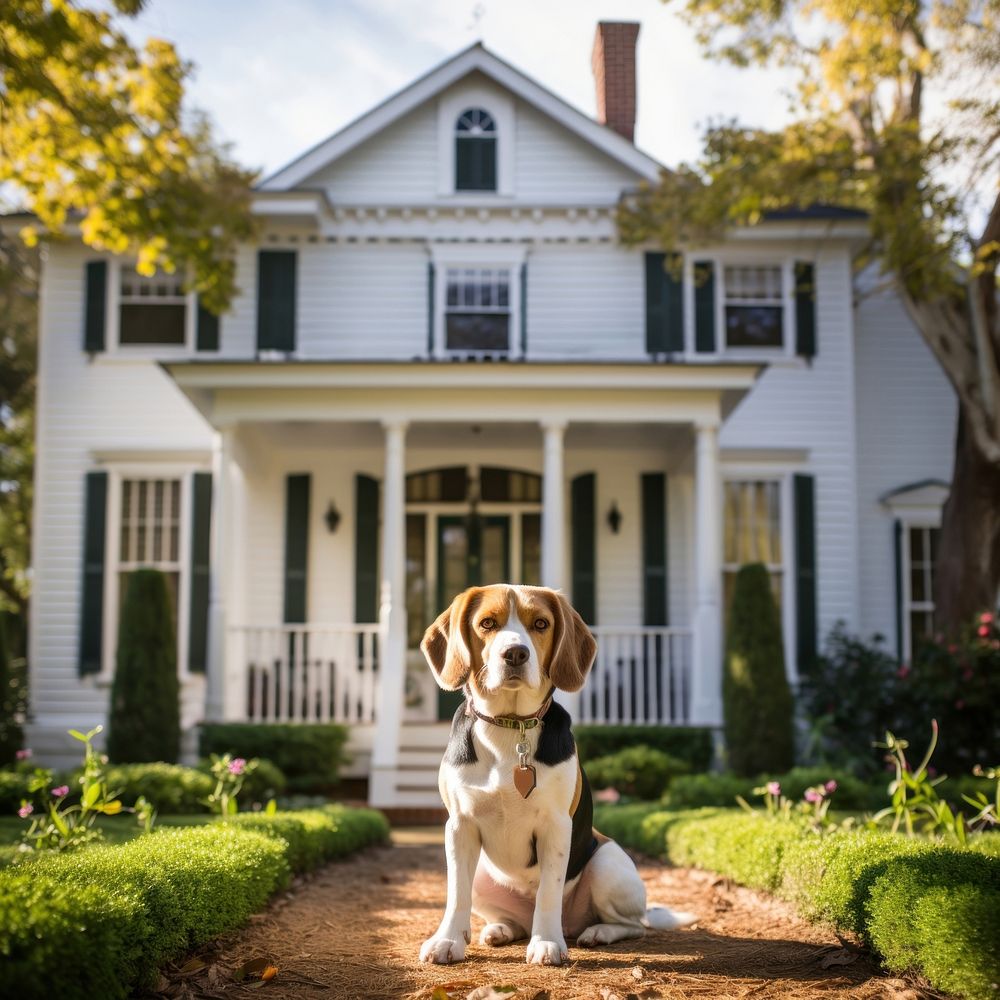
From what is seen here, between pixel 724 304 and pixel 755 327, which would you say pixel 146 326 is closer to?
pixel 724 304

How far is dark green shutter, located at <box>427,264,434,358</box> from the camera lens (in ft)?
48.6

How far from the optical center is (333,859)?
790 cm

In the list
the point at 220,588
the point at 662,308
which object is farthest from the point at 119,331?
the point at 662,308

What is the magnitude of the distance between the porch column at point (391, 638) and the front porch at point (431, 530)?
2 centimetres

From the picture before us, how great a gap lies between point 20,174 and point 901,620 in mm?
11778

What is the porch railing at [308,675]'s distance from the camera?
12289 millimetres

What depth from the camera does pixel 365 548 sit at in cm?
1443

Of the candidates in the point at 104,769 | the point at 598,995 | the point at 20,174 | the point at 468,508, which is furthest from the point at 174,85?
the point at 598,995

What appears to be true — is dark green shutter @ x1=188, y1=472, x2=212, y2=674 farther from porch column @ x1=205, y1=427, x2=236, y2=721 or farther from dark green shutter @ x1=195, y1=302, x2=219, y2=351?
dark green shutter @ x1=195, y1=302, x2=219, y2=351

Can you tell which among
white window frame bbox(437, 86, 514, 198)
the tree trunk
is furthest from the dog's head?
white window frame bbox(437, 86, 514, 198)

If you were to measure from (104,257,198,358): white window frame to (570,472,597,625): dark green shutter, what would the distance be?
5.37m

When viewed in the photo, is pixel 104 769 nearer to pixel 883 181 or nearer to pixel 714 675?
pixel 714 675

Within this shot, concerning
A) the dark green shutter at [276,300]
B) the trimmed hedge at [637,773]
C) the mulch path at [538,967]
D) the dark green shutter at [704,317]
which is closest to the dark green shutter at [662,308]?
the dark green shutter at [704,317]

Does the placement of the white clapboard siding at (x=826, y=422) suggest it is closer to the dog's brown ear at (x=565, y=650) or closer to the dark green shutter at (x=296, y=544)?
the dark green shutter at (x=296, y=544)
